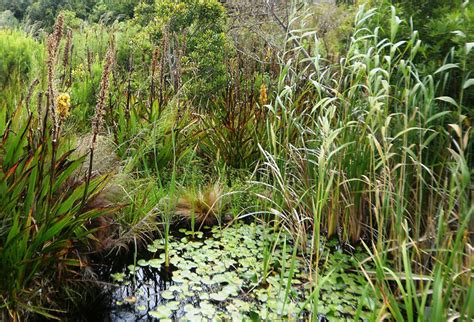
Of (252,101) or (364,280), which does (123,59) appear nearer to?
(252,101)

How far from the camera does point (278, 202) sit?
9.45ft

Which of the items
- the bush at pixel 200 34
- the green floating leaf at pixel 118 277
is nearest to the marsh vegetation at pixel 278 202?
the green floating leaf at pixel 118 277

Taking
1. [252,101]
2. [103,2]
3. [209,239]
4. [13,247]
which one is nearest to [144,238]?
[209,239]

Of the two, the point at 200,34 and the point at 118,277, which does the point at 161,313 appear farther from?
the point at 200,34

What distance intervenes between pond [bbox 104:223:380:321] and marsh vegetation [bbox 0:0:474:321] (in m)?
0.01

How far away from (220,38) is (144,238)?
3.72 metres

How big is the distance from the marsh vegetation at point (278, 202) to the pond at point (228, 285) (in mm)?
10

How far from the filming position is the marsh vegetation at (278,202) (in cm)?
178

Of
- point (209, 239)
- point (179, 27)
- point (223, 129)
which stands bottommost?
point (209, 239)

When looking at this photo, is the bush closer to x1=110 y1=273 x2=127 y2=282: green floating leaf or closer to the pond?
the pond

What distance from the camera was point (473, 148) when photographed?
92.0 inches

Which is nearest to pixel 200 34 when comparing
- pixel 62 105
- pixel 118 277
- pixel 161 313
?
pixel 118 277

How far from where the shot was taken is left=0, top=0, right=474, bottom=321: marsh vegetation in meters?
1.78

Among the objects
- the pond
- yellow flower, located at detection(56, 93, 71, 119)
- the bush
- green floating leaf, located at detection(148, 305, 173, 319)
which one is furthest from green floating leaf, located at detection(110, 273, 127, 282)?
the bush
